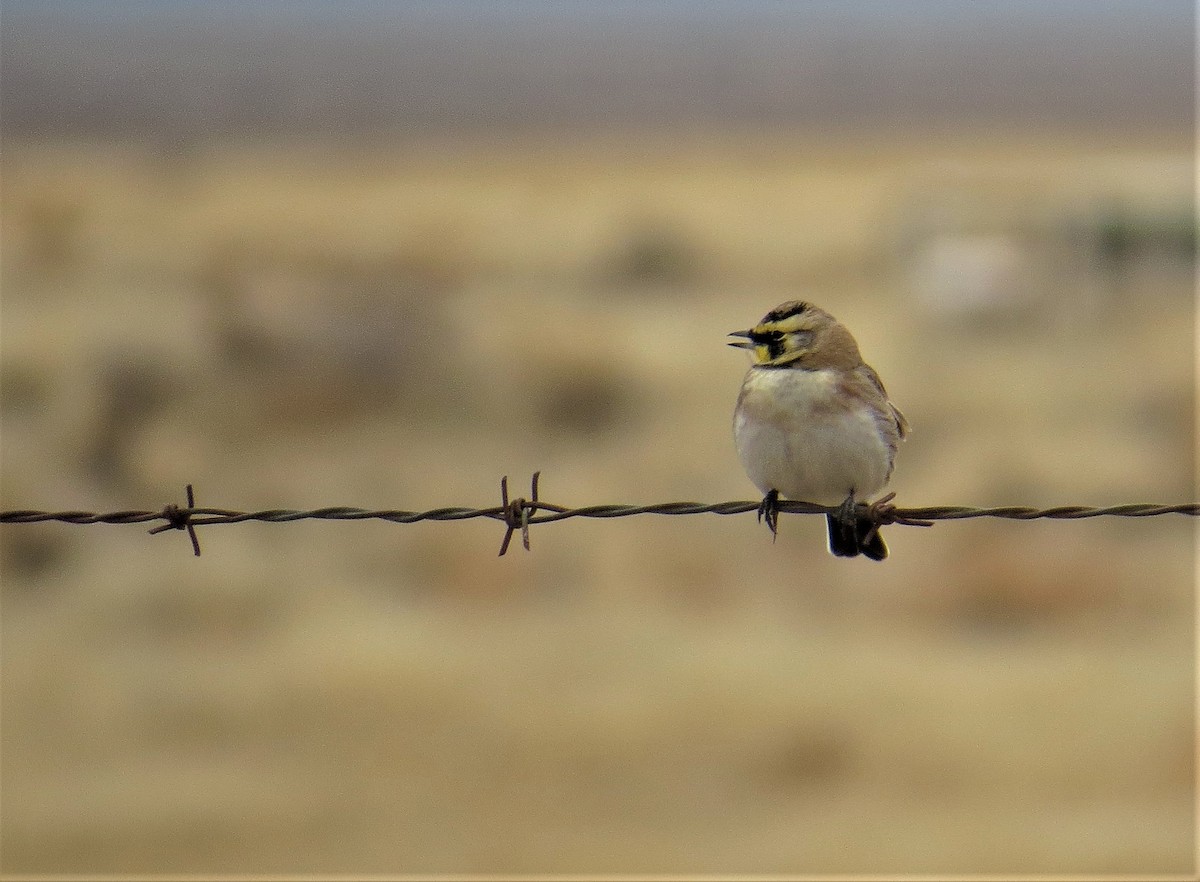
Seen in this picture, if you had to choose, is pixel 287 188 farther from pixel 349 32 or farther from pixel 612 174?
pixel 349 32

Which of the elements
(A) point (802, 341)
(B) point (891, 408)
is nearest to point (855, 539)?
(B) point (891, 408)

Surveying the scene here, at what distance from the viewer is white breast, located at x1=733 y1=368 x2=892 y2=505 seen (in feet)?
23.3

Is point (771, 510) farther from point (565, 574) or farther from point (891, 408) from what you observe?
point (565, 574)

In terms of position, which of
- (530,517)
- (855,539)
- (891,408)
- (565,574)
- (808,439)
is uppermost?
(565,574)

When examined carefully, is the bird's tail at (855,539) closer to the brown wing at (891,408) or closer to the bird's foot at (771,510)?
the bird's foot at (771,510)

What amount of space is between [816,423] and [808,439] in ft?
0.26

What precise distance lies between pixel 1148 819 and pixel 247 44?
14061cm

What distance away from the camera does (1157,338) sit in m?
32.0

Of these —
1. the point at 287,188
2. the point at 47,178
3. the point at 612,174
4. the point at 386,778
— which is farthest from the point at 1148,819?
the point at 612,174

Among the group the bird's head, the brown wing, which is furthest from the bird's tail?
the bird's head

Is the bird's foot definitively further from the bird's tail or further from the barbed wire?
the barbed wire

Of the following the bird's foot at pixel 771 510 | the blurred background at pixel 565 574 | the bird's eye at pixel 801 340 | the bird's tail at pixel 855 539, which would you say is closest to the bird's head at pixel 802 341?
the bird's eye at pixel 801 340

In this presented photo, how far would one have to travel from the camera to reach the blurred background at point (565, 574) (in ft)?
45.0

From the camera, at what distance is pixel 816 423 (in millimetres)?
7105
